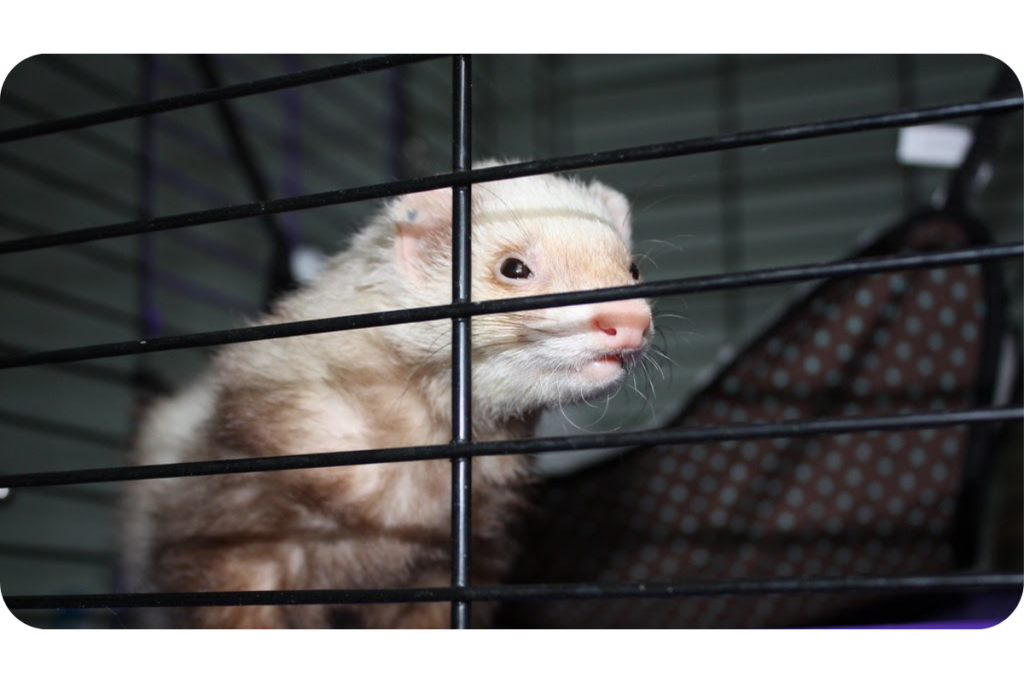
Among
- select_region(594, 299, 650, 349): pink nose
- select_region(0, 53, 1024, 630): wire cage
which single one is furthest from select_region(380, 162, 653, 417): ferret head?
select_region(0, 53, 1024, 630): wire cage

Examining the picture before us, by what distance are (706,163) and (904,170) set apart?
24.8 inches

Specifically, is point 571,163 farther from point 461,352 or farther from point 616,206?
point 616,206

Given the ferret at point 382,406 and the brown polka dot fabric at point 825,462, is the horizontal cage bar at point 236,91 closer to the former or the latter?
the ferret at point 382,406

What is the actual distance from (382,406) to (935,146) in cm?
108

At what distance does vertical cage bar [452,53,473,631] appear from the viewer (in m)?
0.73

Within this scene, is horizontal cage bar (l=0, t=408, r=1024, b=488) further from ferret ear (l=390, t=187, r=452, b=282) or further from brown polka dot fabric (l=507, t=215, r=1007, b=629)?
brown polka dot fabric (l=507, t=215, r=1007, b=629)

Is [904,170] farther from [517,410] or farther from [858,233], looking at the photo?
[517,410]

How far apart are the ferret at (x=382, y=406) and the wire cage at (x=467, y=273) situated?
118 mm

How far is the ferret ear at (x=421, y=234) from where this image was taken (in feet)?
3.64

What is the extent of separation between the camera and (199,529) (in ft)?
3.78

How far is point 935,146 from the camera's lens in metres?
1.53

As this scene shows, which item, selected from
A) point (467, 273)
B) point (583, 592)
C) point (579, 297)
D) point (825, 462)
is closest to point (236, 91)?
point (467, 273)
